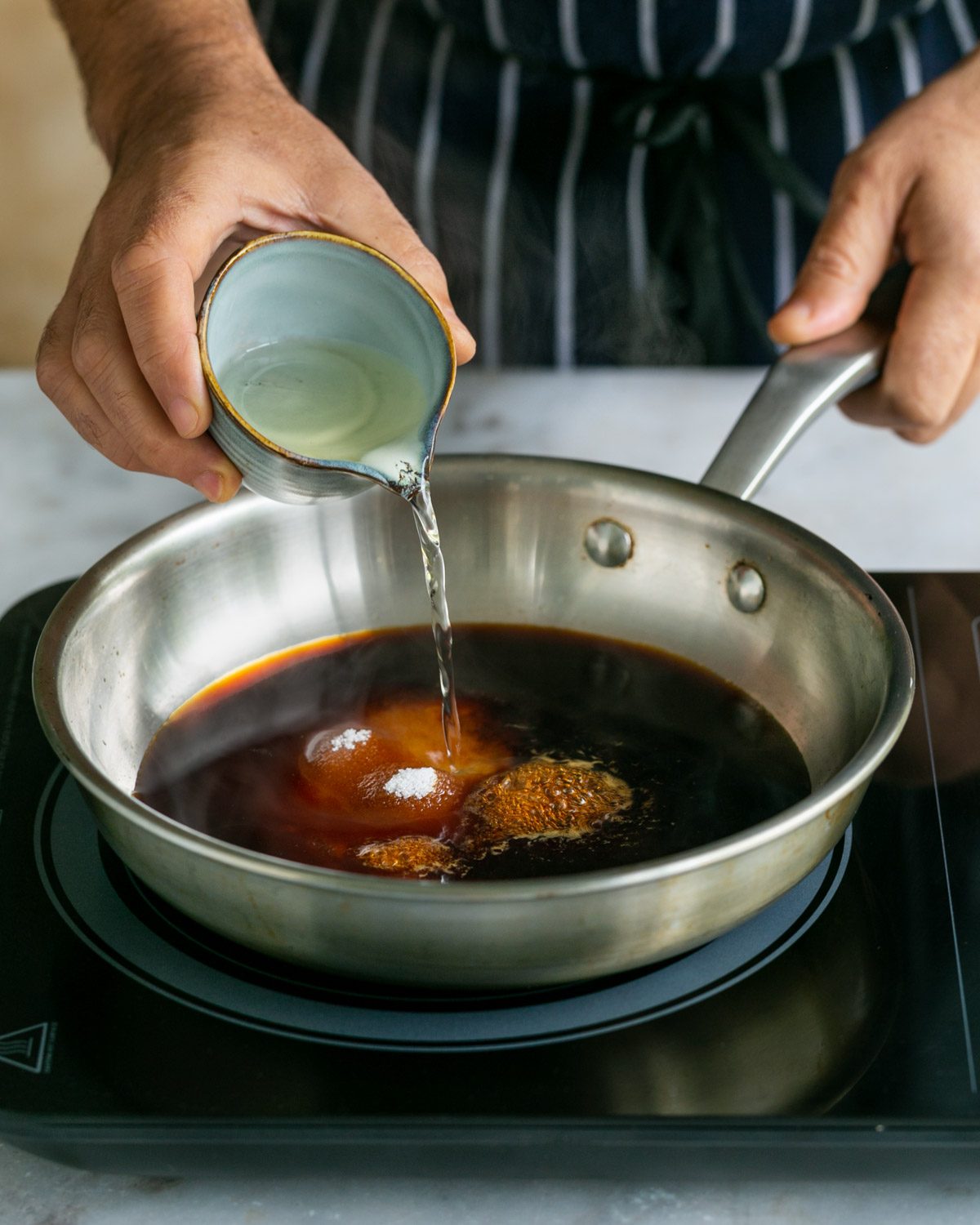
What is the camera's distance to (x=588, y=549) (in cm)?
94

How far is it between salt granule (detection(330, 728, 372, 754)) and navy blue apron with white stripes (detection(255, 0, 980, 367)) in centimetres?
69

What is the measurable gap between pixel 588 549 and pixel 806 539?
169 mm

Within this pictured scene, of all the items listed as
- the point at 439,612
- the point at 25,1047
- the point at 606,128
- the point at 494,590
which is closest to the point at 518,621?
the point at 494,590

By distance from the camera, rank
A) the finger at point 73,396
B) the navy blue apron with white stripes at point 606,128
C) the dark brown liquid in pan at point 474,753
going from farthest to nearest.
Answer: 1. the navy blue apron with white stripes at point 606,128
2. the finger at point 73,396
3. the dark brown liquid in pan at point 474,753

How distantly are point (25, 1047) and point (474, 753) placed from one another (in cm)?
31

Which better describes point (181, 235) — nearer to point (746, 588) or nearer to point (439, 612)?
point (439, 612)

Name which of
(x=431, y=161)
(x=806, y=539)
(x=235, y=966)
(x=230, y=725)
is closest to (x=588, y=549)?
(x=806, y=539)

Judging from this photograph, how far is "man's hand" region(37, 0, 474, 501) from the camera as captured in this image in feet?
2.46

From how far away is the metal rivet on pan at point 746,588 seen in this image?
878 millimetres

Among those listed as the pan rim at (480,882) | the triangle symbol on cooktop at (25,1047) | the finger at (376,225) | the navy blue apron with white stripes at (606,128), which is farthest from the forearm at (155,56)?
the triangle symbol on cooktop at (25,1047)

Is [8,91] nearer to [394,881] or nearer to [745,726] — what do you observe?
[745,726]

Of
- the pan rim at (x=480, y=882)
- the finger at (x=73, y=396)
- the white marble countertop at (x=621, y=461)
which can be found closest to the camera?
the pan rim at (x=480, y=882)

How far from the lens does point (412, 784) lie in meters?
0.76

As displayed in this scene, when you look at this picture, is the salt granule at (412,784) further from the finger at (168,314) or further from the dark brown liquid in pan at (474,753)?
the finger at (168,314)
